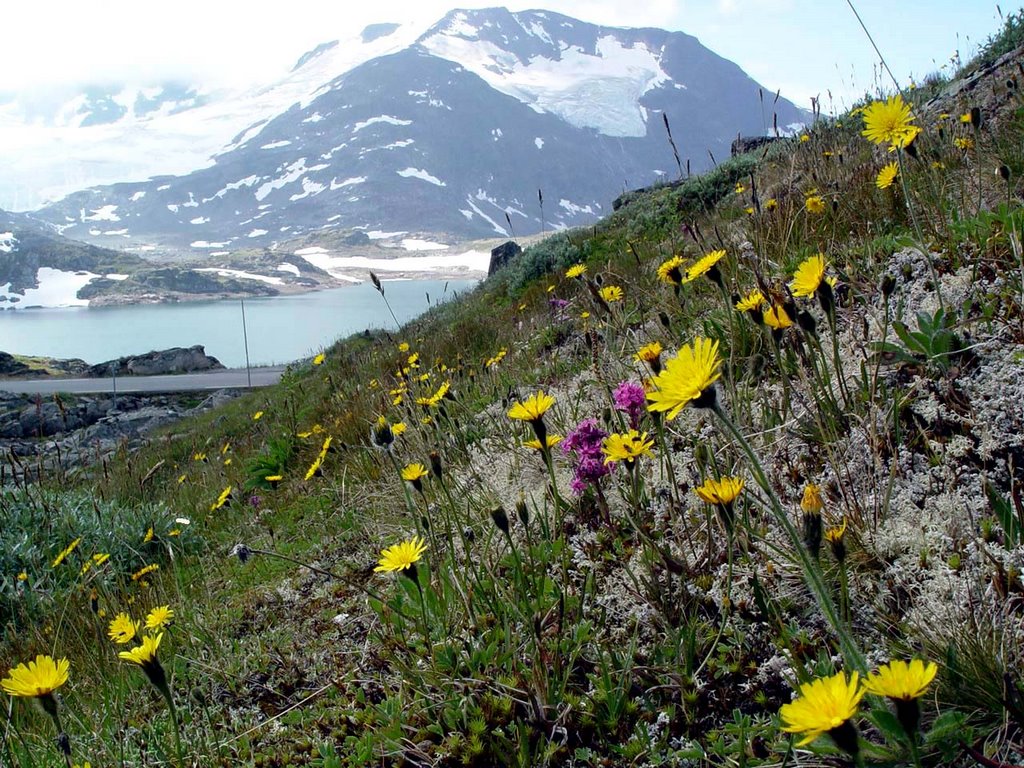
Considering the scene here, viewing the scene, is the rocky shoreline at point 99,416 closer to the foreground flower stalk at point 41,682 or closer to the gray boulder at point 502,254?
the gray boulder at point 502,254

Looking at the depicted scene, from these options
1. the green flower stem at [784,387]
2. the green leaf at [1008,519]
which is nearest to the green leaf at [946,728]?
the green leaf at [1008,519]

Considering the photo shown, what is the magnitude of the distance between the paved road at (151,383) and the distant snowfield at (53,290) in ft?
235

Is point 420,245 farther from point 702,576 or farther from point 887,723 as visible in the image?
point 887,723

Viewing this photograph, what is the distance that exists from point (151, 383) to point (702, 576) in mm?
26809

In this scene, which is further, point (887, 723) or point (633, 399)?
point (633, 399)

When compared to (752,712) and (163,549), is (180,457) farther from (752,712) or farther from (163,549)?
(752,712)

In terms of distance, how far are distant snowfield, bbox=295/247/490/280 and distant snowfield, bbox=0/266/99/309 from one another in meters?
37.2

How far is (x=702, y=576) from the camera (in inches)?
66.1

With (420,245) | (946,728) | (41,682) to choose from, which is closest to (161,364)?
(41,682)

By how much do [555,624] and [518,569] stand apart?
238 mm

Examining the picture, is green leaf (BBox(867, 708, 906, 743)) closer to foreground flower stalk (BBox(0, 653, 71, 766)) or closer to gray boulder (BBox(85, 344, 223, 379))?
foreground flower stalk (BBox(0, 653, 71, 766))

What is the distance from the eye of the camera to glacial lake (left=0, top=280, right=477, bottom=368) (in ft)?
105

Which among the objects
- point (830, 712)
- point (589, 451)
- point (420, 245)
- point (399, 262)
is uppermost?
point (420, 245)

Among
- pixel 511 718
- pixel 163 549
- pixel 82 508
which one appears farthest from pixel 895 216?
pixel 82 508
